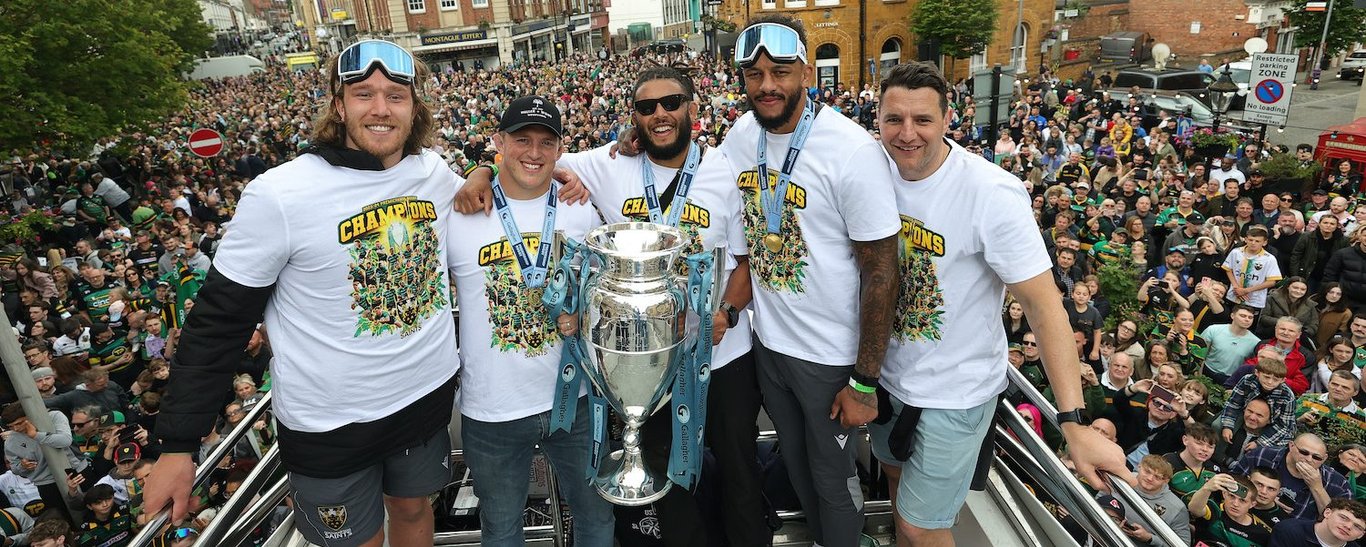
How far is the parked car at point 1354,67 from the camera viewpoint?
103 ft

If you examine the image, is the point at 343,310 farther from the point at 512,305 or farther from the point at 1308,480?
the point at 1308,480

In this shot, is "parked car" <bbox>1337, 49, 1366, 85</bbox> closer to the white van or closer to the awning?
the awning

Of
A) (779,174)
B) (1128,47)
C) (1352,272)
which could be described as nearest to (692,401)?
(779,174)

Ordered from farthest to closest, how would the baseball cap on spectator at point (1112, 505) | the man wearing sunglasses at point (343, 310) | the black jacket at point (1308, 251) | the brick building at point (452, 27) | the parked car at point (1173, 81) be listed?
the brick building at point (452, 27) → the parked car at point (1173, 81) → the black jacket at point (1308, 251) → the baseball cap on spectator at point (1112, 505) → the man wearing sunglasses at point (343, 310)

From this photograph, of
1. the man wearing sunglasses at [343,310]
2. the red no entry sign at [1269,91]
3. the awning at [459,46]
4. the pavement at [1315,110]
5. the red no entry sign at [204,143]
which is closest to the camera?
the man wearing sunglasses at [343,310]

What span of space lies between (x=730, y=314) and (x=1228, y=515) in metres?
4.11

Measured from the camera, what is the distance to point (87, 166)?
59.6ft

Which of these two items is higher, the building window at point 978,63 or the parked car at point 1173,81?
the building window at point 978,63

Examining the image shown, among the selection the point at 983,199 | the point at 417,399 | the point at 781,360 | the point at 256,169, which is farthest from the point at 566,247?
the point at 256,169

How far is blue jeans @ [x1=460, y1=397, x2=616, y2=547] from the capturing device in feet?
8.82

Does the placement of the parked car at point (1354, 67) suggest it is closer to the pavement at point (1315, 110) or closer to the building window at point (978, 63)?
the pavement at point (1315, 110)

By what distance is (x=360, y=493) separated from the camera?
8.25 feet

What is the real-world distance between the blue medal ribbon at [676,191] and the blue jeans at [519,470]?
0.71 metres

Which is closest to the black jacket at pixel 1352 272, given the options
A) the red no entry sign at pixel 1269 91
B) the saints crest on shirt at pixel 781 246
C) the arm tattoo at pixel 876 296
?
the red no entry sign at pixel 1269 91
